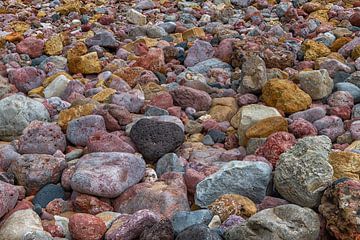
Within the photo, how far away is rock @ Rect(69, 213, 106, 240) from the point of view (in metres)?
3.65

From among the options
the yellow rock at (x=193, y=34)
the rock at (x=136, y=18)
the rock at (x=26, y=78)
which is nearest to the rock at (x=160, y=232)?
the rock at (x=26, y=78)

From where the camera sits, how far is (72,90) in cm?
664

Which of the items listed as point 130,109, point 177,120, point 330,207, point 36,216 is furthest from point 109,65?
point 330,207

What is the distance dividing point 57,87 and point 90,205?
2.98 m

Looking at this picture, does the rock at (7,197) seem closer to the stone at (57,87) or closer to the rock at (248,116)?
the rock at (248,116)

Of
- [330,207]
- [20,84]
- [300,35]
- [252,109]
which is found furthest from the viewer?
[300,35]

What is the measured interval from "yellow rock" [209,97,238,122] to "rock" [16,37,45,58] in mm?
3528

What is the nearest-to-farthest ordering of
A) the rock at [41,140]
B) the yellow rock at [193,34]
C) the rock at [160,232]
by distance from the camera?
the rock at [160,232]
the rock at [41,140]
the yellow rock at [193,34]

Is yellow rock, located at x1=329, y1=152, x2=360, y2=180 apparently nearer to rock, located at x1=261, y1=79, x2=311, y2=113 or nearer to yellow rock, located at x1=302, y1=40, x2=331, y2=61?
rock, located at x1=261, y1=79, x2=311, y2=113

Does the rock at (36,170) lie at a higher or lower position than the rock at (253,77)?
lower

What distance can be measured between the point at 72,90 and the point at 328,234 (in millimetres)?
4015

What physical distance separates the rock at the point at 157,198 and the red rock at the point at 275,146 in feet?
2.44

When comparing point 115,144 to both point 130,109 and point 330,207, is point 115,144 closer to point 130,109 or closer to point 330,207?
point 130,109

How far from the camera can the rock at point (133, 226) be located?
11.7 feet
